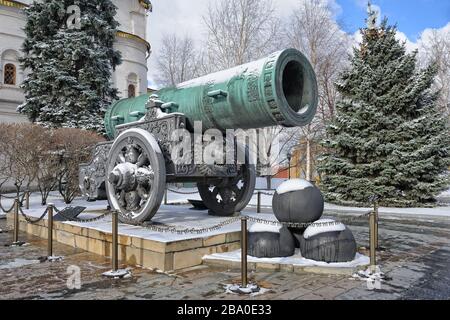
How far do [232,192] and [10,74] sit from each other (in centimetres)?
1973

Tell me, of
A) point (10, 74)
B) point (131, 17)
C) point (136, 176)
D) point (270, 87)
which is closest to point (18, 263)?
point (136, 176)

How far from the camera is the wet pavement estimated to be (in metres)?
3.81

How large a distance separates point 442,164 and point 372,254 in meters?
11.7

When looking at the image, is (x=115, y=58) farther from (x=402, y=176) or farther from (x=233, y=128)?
(x=233, y=128)

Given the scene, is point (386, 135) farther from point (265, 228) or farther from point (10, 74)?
point (10, 74)

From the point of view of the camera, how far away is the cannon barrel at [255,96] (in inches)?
195

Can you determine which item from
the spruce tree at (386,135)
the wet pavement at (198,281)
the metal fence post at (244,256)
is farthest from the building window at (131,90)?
the metal fence post at (244,256)

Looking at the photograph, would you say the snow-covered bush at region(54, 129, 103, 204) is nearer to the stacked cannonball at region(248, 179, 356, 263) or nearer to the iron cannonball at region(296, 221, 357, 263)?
the stacked cannonball at region(248, 179, 356, 263)

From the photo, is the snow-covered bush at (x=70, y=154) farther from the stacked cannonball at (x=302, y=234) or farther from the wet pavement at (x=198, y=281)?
the stacked cannonball at (x=302, y=234)

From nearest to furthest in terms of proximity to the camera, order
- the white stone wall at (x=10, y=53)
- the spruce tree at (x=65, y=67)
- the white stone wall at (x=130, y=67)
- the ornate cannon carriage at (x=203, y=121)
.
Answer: the ornate cannon carriage at (x=203, y=121) → the spruce tree at (x=65, y=67) → the white stone wall at (x=10, y=53) → the white stone wall at (x=130, y=67)

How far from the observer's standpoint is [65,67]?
1741cm

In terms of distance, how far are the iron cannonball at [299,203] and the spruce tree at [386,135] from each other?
9998 millimetres
